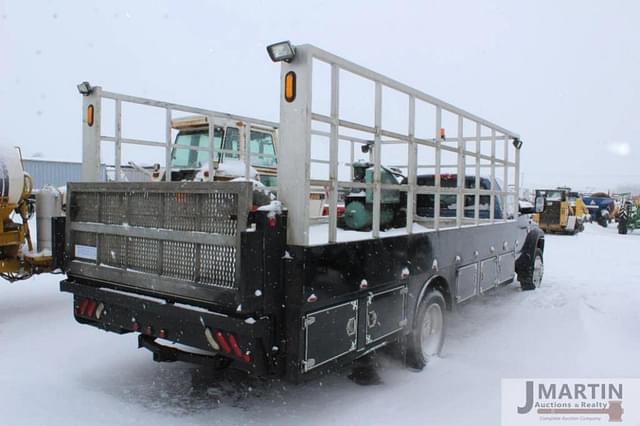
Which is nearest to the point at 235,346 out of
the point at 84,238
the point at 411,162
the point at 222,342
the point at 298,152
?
the point at 222,342

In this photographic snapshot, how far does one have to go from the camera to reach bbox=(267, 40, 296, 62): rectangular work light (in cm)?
308

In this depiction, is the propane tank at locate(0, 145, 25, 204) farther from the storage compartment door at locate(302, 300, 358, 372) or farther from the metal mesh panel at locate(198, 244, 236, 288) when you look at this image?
the storage compartment door at locate(302, 300, 358, 372)

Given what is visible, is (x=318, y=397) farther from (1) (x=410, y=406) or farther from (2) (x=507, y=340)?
(2) (x=507, y=340)

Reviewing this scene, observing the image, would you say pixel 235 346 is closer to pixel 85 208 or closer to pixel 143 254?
pixel 143 254

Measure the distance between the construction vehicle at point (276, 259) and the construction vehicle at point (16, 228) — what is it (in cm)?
202

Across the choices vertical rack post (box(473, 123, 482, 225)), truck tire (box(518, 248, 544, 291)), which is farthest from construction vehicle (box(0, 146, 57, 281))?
truck tire (box(518, 248, 544, 291))

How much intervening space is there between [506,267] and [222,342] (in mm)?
4616

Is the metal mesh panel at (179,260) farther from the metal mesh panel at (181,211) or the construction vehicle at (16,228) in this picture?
the construction vehicle at (16,228)

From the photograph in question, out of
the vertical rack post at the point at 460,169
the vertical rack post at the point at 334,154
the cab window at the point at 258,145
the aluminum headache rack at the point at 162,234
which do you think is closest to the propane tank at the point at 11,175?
the aluminum headache rack at the point at 162,234

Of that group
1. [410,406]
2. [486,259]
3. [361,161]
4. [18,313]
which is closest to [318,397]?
[410,406]

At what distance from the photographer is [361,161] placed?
540cm

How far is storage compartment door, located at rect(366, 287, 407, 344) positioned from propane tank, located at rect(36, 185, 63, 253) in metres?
4.28

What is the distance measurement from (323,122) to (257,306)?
1219 millimetres

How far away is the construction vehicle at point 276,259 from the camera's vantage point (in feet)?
10.00
